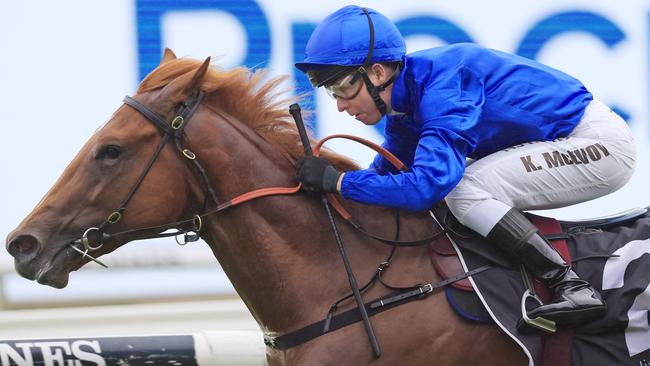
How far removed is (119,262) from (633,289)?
2.79m

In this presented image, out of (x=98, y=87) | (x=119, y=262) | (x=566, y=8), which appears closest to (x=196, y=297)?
(x=119, y=262)

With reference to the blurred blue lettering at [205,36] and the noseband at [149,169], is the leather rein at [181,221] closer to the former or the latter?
the noseband at [149,169]

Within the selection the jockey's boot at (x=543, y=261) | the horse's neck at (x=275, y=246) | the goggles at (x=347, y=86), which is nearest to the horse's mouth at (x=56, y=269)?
the horse's neck at (x=275, y=246)

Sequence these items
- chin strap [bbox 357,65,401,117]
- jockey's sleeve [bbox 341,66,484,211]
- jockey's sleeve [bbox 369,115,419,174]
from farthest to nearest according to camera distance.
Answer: jockey's sleeve [bbox 369,115,419,174] → chin strap [bbox 357,65,401,117] → jockey's sleeve [bbox 341,66,484,211]

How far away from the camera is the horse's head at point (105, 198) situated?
3.06 metres

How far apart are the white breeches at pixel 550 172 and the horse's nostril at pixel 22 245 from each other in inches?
46.0

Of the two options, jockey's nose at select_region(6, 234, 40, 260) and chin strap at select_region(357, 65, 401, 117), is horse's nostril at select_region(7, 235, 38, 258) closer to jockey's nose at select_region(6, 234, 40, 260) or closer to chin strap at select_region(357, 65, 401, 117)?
jockey's nose at select_region(6, 234, 40, 260)

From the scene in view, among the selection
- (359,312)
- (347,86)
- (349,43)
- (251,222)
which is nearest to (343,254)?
(359,312)

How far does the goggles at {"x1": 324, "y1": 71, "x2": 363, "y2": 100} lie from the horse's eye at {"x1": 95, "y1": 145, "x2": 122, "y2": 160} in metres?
0.64

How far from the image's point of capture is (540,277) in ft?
10.2

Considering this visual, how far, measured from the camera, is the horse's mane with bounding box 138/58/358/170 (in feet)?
10.6

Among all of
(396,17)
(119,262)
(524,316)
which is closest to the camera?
(524,316)

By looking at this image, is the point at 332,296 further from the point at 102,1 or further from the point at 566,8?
the point at 566,8

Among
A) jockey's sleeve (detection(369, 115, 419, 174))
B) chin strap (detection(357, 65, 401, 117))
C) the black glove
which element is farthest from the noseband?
jockey's sleeve (detection(369, 115, 419, 174))
